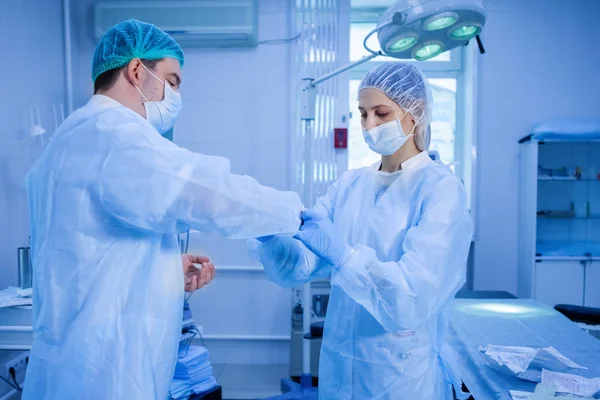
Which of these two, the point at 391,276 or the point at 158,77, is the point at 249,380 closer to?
the point at 391,276

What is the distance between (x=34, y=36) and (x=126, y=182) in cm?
218

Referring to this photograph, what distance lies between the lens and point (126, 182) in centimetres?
72

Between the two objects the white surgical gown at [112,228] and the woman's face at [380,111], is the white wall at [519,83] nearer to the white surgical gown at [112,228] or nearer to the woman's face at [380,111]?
the woman's face at [380,111]

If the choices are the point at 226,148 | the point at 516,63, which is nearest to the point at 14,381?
the point at 226,148

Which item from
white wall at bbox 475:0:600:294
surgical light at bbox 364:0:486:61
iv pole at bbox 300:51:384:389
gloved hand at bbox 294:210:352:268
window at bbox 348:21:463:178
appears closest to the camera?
gloved hand at bbox 294:210:352:268

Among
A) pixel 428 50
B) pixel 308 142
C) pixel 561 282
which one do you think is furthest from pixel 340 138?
pixel 561 282

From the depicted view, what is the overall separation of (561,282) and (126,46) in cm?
296

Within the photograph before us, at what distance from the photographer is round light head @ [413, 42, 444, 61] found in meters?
1.41

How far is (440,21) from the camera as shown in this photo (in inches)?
49.8

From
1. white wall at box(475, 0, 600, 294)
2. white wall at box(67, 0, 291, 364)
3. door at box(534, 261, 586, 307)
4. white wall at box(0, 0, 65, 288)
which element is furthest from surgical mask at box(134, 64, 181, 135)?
door at box(534, 261, 586, 307)

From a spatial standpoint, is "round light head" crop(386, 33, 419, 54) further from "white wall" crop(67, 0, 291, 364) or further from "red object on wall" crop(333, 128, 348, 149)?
"white wall" crop(67, 0, 291, 364)

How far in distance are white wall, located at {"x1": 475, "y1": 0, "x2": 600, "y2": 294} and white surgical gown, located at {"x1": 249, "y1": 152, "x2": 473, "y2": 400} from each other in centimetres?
211

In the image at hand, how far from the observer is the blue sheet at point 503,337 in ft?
3.87

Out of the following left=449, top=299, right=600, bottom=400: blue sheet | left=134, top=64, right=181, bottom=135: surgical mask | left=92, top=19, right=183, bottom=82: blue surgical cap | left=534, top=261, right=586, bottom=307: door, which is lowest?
left=534, top=261, right=586, bottom=307: door
